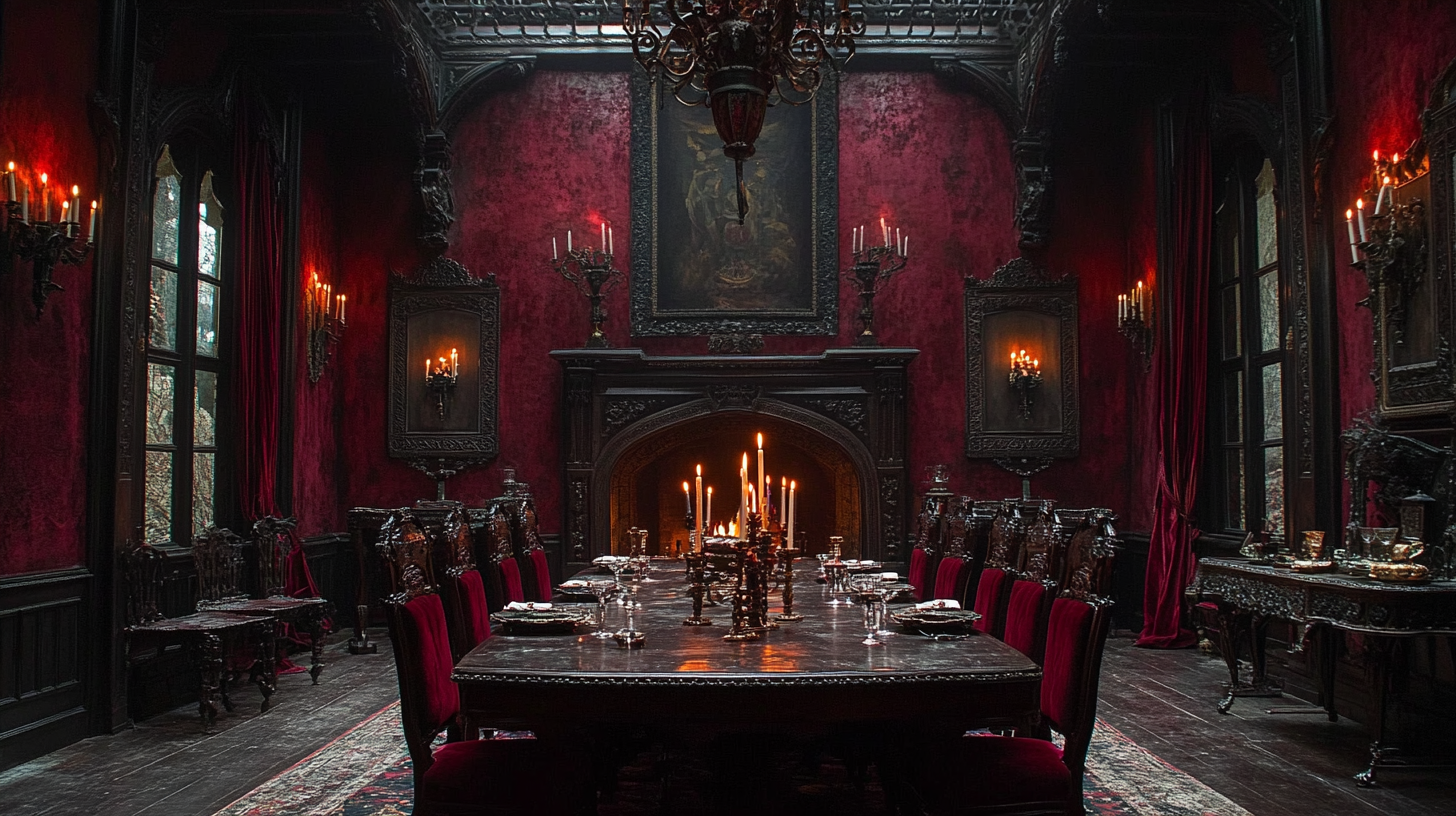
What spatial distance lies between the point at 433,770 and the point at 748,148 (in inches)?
119

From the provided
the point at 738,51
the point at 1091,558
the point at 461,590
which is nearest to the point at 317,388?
the point at 461,590

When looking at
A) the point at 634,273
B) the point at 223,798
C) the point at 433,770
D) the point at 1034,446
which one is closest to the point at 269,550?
the point at 223,798

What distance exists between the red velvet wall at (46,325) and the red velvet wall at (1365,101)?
21.4 feet

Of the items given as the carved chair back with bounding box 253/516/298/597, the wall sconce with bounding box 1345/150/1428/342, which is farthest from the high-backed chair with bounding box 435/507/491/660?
the wall sconce with bounding box 1345/150/1428/342

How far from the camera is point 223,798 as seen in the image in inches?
174

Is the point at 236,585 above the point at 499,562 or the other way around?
the other way around

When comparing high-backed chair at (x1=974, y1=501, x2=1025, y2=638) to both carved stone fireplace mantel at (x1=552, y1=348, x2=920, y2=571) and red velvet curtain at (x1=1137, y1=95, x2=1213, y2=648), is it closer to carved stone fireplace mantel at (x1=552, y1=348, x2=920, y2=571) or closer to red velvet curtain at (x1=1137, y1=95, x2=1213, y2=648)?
red velvet curtain at (x1=1137, y1=95, x2=1213, y2=648)

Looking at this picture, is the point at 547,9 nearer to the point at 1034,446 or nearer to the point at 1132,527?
the point at 1034,446

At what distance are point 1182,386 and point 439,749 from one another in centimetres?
642

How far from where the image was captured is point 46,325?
538 cm

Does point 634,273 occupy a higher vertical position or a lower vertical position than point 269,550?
higher

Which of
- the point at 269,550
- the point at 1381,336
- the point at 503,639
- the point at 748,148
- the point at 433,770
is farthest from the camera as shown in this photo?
the point at 269,550

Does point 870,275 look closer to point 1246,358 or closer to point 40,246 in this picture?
point 1246,358

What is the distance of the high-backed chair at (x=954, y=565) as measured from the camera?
200 inches
